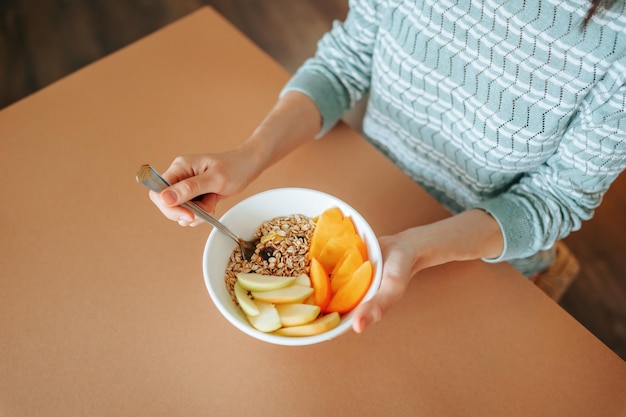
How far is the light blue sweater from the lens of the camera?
80 cm

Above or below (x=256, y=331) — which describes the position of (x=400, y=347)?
below

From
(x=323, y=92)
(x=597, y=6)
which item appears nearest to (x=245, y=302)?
(x=323, y=92)

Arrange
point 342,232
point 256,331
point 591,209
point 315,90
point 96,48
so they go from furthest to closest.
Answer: point 96,48
point 315,90
point 591,209
point 342,232
point 256,331

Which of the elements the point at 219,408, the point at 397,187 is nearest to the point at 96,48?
the point at 397,187

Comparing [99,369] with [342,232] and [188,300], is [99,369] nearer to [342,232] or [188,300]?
[188,300]

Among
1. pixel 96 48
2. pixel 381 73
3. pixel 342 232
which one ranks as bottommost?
pixel 96 48

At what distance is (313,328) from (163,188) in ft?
0.93

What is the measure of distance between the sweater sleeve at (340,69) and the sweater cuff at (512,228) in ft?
1.16

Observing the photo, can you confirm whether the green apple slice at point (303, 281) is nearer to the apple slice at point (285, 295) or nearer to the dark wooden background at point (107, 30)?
the apple slice at point (285, 295)

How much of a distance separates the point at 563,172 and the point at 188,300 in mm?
656

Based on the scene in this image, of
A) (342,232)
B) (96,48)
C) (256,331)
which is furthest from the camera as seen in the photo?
(96,48)

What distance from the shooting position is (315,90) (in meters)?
1.02

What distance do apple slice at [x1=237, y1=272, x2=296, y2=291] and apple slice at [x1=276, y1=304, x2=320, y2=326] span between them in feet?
0.11

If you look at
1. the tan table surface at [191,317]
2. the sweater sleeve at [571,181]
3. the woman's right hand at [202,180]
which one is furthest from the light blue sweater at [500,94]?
the woman's right hand at [202,180]
